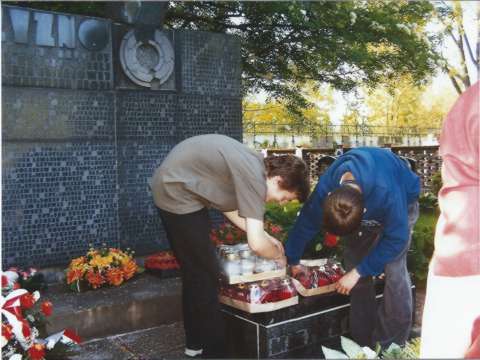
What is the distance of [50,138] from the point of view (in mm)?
4652

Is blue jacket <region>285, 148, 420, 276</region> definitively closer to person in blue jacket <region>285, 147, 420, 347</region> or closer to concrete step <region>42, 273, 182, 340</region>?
person in blue jacket <region>285, 147, 420, 347</region>

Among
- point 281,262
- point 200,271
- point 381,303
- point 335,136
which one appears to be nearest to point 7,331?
point 200,271

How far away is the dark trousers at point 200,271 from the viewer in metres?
3.17

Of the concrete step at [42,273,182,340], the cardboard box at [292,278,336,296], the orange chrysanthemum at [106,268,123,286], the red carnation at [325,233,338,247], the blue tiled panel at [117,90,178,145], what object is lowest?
the concrete step at [42,273,182,340]

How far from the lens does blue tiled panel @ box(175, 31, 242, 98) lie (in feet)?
17.8

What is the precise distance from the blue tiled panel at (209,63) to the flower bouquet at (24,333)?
3.00 metres

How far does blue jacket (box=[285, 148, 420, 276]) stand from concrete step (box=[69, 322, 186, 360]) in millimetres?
1104

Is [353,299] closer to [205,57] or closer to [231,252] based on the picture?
[231,252]

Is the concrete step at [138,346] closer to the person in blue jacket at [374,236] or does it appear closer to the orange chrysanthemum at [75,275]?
the orange chrysanthemum at [75,275]

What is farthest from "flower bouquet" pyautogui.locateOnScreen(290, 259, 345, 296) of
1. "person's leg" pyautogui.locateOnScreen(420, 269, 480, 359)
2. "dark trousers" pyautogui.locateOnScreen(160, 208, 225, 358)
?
"person's leg" pyautogui.locateOnScreen(420, 269, 480, 359)

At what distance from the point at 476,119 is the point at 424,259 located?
362cm

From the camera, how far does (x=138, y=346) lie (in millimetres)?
3746

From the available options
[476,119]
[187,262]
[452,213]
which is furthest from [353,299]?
[476,119]

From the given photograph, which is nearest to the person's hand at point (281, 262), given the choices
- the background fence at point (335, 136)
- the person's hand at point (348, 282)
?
the person's hand at point (348, 282)
